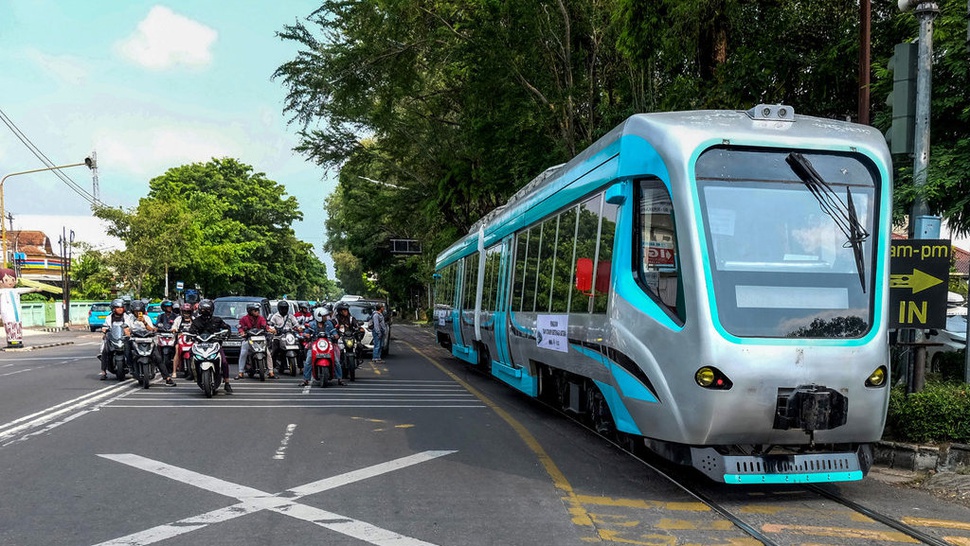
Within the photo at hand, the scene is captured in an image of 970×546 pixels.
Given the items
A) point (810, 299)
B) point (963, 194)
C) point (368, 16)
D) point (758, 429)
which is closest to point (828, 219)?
point (810, 299)

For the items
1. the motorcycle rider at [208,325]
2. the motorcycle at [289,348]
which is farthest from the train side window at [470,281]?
the motorcycle rider at [208,325]

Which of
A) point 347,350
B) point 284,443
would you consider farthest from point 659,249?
point 347,350

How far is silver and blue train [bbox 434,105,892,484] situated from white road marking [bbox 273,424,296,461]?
11.1 ft

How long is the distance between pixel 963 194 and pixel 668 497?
23.6ft

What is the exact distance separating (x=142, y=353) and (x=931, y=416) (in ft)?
42.6

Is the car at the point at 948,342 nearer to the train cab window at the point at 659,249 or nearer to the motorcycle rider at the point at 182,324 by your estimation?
the train cab window at the point at 659,249

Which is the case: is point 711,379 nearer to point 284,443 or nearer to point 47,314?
point 284,443

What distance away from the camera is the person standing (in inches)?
923

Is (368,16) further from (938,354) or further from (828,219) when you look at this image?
(828,219)

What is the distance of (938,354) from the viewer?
1788 cm

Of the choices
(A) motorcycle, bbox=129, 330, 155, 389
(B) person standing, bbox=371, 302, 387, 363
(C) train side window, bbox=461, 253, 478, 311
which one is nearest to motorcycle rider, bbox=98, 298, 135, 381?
(A) motorcycle, bbox=129, 330, 155, 389

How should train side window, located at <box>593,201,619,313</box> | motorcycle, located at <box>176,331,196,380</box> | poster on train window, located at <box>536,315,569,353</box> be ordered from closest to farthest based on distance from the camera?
train side window, located at <box>593,201,619,313</box> → poster on train window, located at <box>536,315,569,353</box> → motorcycle, located at <box>176,331,196,380</box>

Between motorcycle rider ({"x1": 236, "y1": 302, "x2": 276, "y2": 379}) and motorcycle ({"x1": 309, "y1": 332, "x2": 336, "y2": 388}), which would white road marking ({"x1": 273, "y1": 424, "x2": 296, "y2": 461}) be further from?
motorcycle rider ({"x1": 236, "y1": 302, "x2": 276, "y2": 379})

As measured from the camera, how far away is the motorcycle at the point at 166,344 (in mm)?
16681
